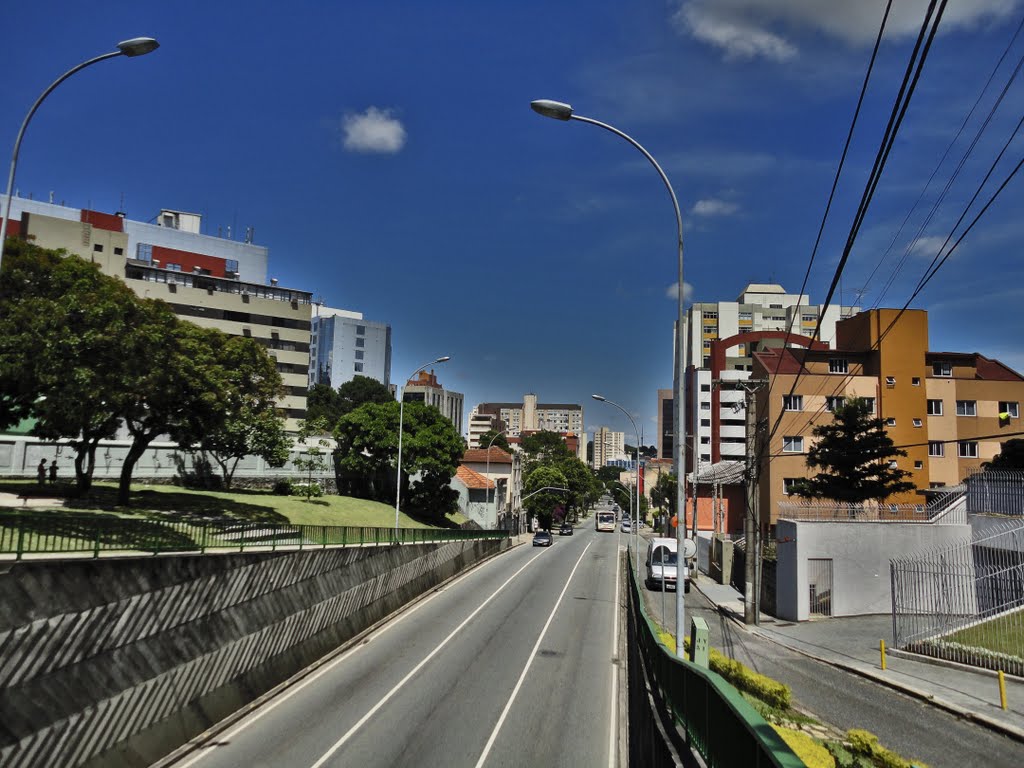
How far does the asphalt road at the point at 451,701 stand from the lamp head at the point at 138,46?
12914 millimetres

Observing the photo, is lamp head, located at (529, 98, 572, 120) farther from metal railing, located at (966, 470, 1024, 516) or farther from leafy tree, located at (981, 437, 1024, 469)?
leafy tree, located at (981, 437, 1024, 469)

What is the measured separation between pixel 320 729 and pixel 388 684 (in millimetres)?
3550

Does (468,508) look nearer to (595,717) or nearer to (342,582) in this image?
(342,582)

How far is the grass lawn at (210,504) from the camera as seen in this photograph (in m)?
28.5

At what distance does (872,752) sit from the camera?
36.4 feet

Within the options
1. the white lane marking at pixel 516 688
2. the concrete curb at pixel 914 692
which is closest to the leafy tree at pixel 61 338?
the white lane marking at pixel 516 688

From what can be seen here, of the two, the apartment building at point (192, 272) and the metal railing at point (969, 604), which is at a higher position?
the apartment building at point (192, 272)

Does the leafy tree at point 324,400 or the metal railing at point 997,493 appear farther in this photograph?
the leafy tree at point 324,400

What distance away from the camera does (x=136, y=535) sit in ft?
46.1

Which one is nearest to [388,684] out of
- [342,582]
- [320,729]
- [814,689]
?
[320,729]

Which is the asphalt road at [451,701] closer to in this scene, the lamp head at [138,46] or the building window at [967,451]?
the lamp head at [138,46]

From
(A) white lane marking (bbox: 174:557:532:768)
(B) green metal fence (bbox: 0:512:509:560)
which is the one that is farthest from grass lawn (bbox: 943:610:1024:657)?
(B) green metal fence (bbox: 0:512:509:560)

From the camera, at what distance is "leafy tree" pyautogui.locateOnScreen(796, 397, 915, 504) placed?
36.3m

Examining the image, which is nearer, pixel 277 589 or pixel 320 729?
pixel 320 729
